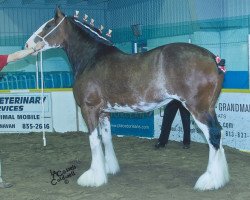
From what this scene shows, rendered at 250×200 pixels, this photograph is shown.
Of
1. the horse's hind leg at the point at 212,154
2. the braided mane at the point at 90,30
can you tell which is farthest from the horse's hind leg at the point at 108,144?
the horse's hind leg at the point at 212,154

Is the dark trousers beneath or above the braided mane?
beneath

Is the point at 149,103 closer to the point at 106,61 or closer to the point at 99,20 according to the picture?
the point at 106,61

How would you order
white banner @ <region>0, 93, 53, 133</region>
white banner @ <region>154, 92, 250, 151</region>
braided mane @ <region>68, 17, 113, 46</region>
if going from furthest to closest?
white banner @ <region>0, 93, 53, 133</region>
white banner @ <region>154, 92, 250, 151</region>
braided mane @ <region>68, 17, 113, 46</region>

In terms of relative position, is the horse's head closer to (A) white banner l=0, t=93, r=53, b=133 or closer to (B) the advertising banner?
(B) the advertising banner

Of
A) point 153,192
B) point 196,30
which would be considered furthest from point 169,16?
point 153,192

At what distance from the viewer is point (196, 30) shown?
10.5m

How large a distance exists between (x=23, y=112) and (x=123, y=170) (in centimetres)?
505

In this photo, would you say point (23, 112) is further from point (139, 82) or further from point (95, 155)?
point (139, 82)

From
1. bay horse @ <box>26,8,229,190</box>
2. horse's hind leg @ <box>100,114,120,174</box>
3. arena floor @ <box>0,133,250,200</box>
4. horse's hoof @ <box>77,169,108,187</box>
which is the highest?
bay horse @ <box>26,8,229,190</box>

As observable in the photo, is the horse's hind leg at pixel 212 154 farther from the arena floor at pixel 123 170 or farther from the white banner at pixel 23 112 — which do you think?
the white banner at pixel 23 112

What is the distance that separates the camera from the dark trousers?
873 centimetres

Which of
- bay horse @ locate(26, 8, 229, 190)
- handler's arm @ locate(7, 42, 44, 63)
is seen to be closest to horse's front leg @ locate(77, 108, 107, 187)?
bay horse @ locate(26, 8, 229, 190)

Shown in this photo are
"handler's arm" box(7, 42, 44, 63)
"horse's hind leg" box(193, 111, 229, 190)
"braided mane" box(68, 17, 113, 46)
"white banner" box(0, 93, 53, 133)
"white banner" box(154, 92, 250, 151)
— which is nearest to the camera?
"horse's hind leg" box(193, 111, 229, 190)

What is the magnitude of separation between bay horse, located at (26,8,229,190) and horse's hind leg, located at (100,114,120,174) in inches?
4.1
